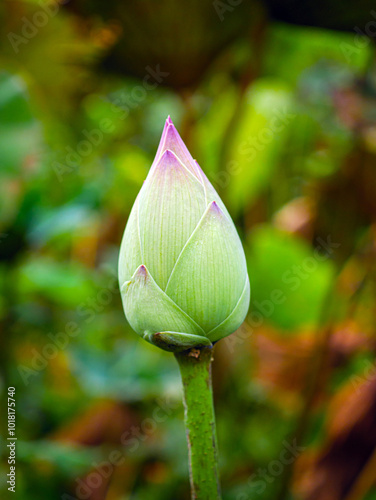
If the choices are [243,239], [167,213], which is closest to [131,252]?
[167,213]

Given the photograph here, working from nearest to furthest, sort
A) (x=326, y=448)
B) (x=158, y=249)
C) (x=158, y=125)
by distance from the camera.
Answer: (x=158, y=249) < (x=326, y=448) < (x=158, y=125)

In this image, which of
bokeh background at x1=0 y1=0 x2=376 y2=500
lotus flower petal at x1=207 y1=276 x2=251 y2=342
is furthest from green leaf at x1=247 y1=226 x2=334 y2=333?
lotus flower petal at x1=207 y1=276 x2=251 y2=342

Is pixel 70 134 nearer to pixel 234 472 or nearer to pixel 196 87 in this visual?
pixel 196 87

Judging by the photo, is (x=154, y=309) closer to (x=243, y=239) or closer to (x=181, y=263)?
(x=181, y=263)

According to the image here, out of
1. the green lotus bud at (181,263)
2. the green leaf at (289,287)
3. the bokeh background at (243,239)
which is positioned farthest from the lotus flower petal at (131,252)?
the green leaf at (289,287)

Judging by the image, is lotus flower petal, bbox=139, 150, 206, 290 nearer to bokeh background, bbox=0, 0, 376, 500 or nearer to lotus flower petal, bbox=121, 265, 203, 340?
lotus flower petal, bbox=121, 265, 203, 340

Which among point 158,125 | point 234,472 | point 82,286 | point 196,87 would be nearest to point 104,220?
point 158,125
